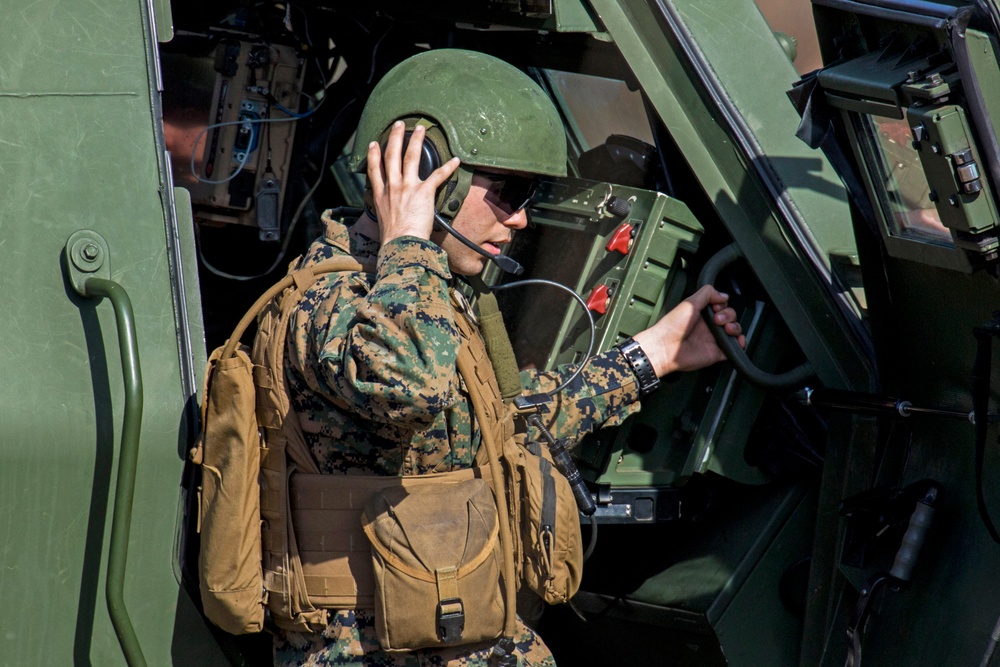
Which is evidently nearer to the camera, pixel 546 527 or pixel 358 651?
pixel 358 651

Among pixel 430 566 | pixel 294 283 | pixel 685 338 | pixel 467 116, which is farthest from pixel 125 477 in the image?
pixel 685 338

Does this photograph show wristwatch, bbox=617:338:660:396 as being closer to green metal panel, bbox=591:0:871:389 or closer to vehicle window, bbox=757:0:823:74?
green metal panel, bbox=591:0:871:389

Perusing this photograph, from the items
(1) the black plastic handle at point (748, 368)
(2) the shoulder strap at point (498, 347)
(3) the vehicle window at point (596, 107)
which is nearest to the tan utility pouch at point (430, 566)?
(2) the shoulder strap at point (498, 347)

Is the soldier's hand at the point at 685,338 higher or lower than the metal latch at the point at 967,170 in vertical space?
lower

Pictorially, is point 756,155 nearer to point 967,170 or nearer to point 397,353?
point 967,170

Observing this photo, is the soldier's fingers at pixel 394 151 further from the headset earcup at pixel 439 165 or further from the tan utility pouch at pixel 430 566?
the tan utility pouch at pixel 430 566

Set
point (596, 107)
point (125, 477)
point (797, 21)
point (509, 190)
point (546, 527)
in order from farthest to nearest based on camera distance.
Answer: point (797, 21)
point (596, 107)
point (509, 190)
point (546, 527)
point (125, 477)

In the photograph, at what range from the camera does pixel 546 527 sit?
2186 millimetres

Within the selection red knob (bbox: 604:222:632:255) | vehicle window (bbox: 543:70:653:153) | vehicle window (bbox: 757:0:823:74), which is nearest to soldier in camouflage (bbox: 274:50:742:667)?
red knob (bbox: 604:222:632:255)

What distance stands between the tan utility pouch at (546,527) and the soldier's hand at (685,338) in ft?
1.50

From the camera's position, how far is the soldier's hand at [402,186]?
204 cm

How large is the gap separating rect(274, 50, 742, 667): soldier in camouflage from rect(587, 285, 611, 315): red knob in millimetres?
156

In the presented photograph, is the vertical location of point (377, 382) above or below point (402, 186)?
below

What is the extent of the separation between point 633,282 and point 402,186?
74cm
